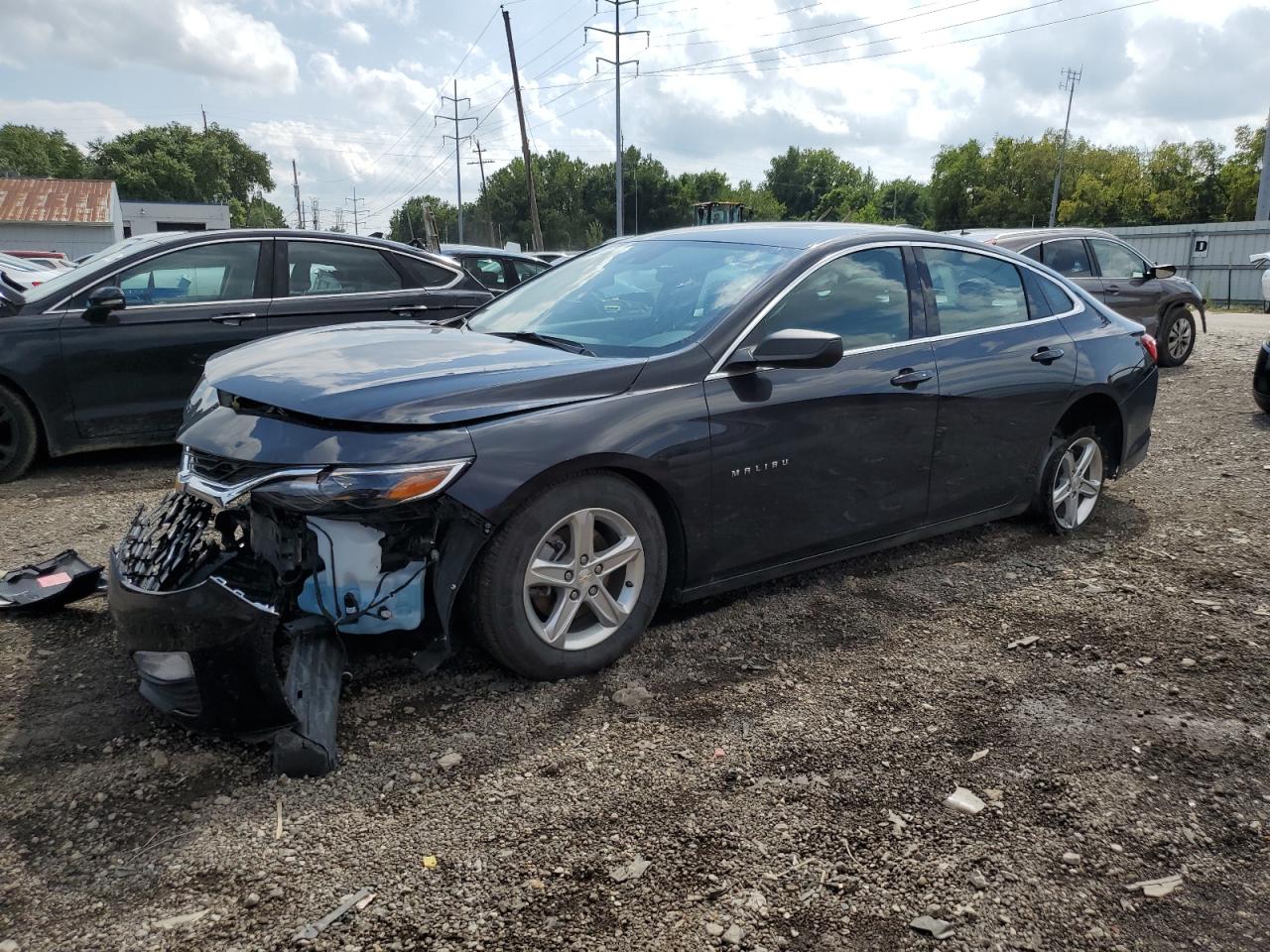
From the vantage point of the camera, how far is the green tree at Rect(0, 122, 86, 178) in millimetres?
102844

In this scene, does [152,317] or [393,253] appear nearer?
[152,317]

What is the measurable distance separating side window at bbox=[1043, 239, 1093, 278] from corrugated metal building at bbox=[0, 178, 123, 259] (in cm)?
4842

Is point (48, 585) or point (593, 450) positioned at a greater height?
point (593, 450)

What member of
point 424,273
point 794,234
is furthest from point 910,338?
point 424,273

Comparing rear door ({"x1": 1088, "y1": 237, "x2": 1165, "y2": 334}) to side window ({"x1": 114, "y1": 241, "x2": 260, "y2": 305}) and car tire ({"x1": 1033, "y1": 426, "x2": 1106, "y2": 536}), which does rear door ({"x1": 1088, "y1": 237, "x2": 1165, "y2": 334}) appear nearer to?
car tire ({"x1": 1033, "y1": 426, "x2": 1106, "y2": 536})

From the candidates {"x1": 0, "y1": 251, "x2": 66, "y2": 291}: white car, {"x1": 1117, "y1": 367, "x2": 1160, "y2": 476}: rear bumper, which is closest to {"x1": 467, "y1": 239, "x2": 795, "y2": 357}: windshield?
{"x1": 1117, "y1": 367, "x2": 1160, "y2": 476}: rear bumper

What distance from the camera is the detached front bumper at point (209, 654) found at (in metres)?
2.69

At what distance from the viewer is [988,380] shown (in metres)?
4.57

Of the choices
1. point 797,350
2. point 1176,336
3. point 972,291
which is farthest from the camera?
point 1176,336

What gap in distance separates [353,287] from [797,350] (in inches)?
178

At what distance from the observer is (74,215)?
47875 millimetres

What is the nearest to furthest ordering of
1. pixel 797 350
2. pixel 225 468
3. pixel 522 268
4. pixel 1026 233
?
1. pixel 225 468
2. pixel 797 350
3. pixel 1026 233
4. pixel 522 268

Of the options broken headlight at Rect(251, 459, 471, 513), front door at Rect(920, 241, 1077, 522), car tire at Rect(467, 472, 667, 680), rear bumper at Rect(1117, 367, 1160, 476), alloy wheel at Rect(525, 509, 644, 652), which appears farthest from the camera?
rear bumper at Rect(1117, 367, 1160, 476)

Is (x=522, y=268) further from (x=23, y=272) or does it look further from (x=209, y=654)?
(x=209, y=654)
